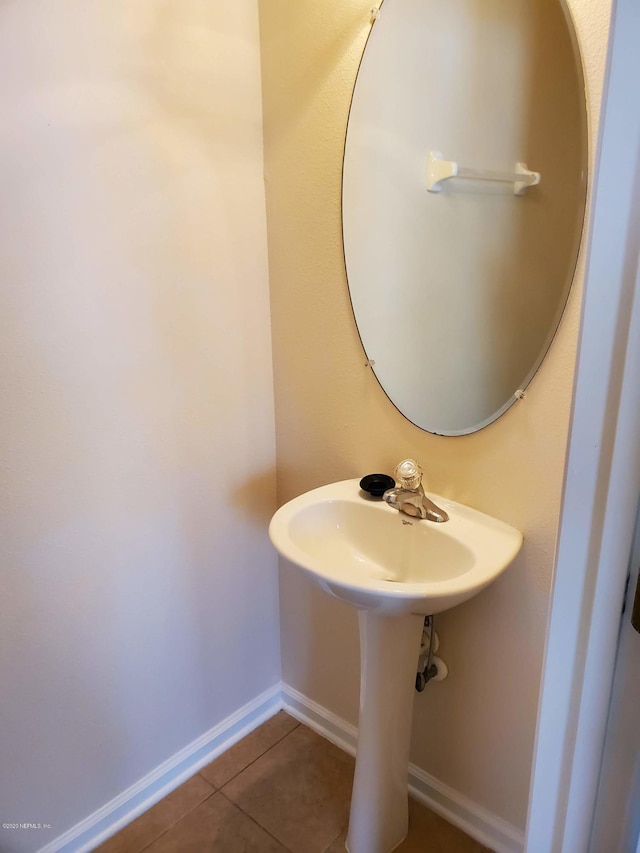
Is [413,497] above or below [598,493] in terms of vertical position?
below

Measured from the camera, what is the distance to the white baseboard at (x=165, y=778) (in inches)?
55.3

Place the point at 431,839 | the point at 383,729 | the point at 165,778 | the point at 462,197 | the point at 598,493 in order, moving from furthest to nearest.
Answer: the point at 165,778 → the point at 431,839 → the point at 383,729 → the point at 462,197 → the point at 598,493

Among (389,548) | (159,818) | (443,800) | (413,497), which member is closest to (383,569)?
(389,548)

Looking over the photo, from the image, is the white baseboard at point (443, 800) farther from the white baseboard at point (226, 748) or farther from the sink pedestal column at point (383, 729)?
the sink pedestal column at point (383, 729)

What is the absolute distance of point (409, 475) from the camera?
1.26 m

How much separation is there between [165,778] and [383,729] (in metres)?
0.68

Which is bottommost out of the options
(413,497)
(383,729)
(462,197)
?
(383,729)

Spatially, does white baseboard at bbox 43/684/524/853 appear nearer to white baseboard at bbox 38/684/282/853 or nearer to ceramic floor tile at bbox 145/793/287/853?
white baseboard at bbox 38/684/282/853

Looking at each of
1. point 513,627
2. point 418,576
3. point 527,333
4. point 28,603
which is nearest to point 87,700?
point 28,603

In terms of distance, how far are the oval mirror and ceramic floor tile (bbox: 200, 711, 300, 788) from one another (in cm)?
113

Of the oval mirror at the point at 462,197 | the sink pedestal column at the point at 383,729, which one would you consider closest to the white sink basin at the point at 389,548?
the sink pedestal column at the point at 383,729

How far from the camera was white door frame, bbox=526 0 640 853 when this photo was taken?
60 centimetres

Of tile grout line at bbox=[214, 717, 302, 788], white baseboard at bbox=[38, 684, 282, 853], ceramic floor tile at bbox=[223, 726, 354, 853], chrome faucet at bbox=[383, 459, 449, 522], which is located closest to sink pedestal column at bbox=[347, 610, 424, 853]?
ceramic floor tile at bbox=[223, 726, 354, 853]

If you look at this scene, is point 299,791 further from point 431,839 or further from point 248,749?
point 431,839
